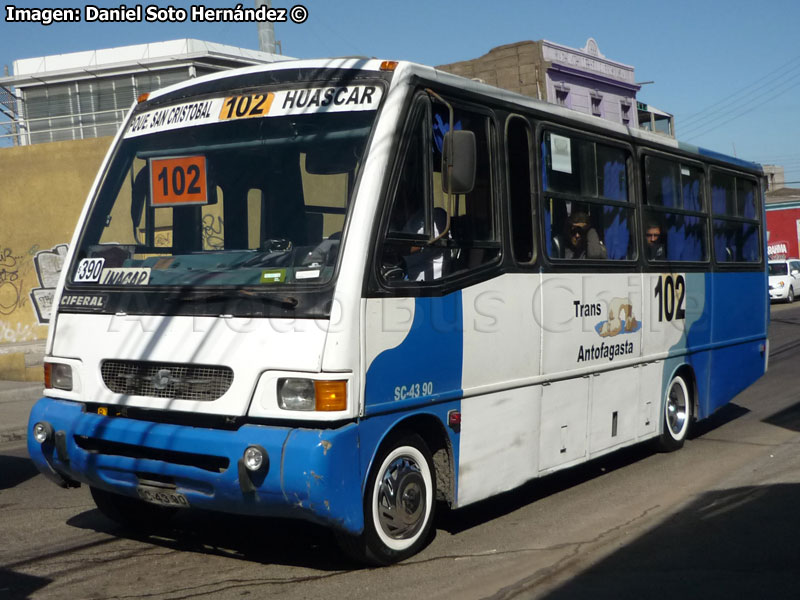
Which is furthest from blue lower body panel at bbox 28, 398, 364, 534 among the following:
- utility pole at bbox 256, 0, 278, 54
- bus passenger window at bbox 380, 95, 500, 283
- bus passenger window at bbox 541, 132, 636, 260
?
utility pole at bbox 256, 0, 278, 54

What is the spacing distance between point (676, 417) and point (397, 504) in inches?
182

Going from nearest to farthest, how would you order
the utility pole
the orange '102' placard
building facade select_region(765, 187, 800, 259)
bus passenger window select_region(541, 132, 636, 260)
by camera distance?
1. the orange '102' placard
2. bus passenger window select_region(541, 132, 636, 260)
3. the utility pole
4. building facade select_region(765, 187, 800, 259)

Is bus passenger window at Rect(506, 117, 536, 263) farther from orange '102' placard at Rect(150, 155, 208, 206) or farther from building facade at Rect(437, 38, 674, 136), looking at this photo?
building facade at Rect(437, 38, 674, 136)

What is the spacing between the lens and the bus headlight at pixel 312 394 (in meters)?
4.88

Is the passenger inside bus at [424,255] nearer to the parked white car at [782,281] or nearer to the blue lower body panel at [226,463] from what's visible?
the blue lower body panel at [226,463]

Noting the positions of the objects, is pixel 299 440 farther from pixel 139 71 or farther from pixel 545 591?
pixel 139 71

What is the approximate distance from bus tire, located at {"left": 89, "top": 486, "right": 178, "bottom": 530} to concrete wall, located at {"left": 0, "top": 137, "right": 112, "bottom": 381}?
15.7 meters

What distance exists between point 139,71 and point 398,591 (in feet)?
97.7

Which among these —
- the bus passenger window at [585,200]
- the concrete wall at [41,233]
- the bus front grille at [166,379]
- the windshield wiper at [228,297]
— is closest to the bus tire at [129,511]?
the bus front grille at [166,379]

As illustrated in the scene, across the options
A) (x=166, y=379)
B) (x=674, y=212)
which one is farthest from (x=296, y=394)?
(x=674, y=212)

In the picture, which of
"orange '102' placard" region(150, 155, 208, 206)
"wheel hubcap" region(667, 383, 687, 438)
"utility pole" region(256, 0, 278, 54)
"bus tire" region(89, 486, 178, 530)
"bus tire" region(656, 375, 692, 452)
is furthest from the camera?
"utility pole" region(256, 0, 278, 54)

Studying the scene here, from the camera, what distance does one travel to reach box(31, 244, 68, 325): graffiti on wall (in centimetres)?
2109

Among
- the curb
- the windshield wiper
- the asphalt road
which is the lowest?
the asphalt road

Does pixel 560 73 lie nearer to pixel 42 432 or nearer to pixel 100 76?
pixel 100 76
